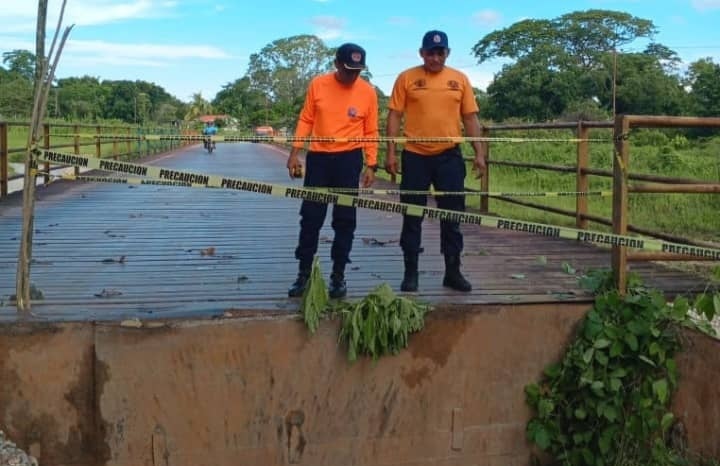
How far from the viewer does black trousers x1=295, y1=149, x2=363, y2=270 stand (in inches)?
187

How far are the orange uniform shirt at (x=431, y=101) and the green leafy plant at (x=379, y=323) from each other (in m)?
0.99

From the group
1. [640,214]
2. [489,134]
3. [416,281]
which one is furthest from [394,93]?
[640,214]

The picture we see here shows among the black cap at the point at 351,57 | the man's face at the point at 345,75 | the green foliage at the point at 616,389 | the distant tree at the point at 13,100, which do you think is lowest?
the green foliage at the point at 616,389

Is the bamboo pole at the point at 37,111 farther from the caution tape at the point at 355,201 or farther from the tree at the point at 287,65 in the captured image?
the tree at the point at 287,65

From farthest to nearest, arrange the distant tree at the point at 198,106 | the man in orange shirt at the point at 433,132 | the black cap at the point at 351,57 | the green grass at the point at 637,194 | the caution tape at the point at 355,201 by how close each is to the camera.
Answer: the distant tree at the point at 198,106, the green grass at the point at 637,194, the man in orange shirt at the point at 433,132, the black cap at the point at 351,57, the caution tape at the point at 355,201

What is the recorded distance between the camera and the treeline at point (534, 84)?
50375 mm

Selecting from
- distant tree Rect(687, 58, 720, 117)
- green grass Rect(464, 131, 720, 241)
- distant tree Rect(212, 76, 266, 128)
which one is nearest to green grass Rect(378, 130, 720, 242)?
green grass Rect(464, 131, 720, 241)

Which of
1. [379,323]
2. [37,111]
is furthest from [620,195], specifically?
[37,111]

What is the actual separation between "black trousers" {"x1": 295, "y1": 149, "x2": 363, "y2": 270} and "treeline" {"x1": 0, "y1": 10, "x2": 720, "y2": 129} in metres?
27.7

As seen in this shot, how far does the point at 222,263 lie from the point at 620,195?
269 centimetres

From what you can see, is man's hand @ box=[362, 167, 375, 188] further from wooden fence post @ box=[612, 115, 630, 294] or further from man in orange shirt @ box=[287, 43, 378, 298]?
wooden fence post @ box=[612, 115, 630, 294]

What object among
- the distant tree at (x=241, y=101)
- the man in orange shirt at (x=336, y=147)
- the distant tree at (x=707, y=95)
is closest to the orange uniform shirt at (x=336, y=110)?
→ the man in orange shirt at (x=336, y=147)

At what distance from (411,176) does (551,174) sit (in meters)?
14.5

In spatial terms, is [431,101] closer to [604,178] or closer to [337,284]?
[337,284]
